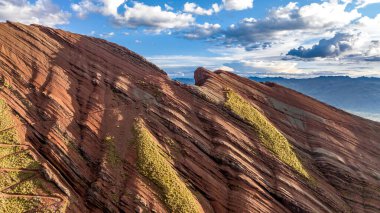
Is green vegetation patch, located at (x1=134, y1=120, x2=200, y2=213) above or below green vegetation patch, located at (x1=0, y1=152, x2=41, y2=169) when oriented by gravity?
below

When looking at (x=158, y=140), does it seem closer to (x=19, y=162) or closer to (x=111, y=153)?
(x=111, y=153)

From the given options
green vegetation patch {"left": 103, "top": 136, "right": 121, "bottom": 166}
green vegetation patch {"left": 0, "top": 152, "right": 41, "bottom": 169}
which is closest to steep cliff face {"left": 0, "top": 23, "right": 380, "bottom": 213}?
green vegetation patch {"left": 103, "top": 136, "right": 121, "bottom": 166}

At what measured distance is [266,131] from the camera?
244 ft

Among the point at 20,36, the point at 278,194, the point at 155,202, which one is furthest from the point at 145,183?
the point at 20,36

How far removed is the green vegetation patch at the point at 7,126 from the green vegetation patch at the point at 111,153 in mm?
13077

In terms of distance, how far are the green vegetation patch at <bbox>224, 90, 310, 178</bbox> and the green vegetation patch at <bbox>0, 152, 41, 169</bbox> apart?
39.0 m

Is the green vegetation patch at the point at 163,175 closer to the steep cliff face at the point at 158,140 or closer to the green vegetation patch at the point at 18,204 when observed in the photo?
the steep cliff face at the point at 158,140

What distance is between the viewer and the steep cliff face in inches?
2133

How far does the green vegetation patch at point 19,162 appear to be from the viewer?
49969 millimetres

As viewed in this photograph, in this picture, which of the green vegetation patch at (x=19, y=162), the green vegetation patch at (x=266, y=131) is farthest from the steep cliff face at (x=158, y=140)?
the green vegetation patch at (x=19, y=162)

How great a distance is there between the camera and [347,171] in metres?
74.9

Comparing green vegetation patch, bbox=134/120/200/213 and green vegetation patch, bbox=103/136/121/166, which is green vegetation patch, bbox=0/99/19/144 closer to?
green vegetation patch, bbox=103/136/121/166

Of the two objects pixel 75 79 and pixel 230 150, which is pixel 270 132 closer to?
pixel 230 150

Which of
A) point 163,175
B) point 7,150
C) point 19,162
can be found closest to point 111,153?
point 163,175
